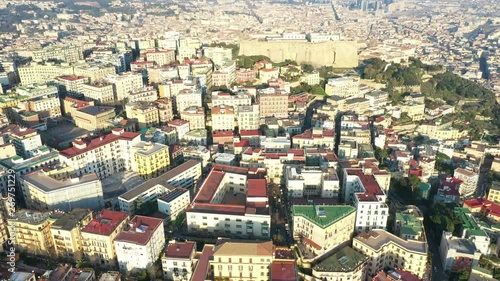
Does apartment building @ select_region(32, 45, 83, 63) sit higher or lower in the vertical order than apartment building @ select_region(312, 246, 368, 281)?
higher

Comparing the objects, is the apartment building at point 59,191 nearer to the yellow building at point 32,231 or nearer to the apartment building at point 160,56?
the yellow building at point 32,231

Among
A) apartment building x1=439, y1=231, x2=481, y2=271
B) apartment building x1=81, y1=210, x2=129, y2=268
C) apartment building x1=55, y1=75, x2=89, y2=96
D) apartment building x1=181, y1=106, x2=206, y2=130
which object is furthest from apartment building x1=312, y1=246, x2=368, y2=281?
apartment building x1=55, y1=75, x2=89, y2=96

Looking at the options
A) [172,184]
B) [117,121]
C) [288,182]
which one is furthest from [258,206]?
[117,121]

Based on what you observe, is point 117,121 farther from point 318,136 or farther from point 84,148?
point 318,136

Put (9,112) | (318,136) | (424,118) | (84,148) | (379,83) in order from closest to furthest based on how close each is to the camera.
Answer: (84,148) → (318,136) → (9,112) → (424,118) → (379,83)

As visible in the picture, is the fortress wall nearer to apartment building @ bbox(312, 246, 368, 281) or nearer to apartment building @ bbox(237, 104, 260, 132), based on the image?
apartment building @ bbox(237, 104, 260, 132)

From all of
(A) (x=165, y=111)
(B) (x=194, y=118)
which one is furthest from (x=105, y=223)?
(A) (x=165, y=111)

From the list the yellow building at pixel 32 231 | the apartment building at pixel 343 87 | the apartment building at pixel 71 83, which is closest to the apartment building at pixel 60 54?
the apartment building at pixel 71 83
